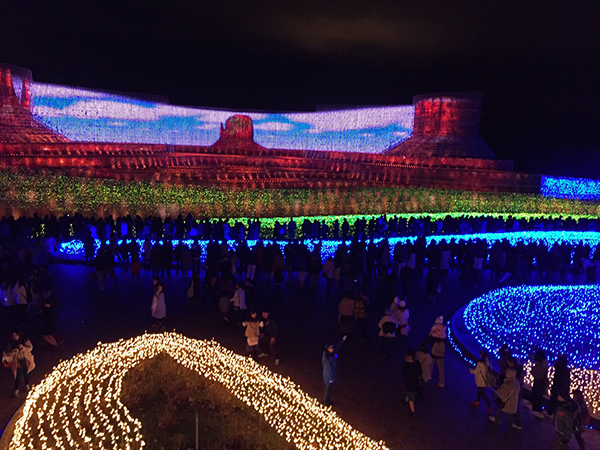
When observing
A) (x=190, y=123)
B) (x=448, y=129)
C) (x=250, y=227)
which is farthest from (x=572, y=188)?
(x=190, y=123)

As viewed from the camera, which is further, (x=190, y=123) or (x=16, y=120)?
(x=190, y=123)

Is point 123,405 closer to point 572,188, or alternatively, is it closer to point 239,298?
point 239,298

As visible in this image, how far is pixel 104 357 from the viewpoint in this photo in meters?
7.47

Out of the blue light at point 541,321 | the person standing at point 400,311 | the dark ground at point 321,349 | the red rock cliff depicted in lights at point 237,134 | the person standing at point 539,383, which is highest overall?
the red rock cliff depicted in lights at point 237,134

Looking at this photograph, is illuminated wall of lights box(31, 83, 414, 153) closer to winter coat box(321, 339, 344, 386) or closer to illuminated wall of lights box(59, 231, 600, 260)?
illuminated wall of lights box(59, 231, 600, 260)

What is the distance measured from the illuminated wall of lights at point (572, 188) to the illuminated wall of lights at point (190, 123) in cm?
956

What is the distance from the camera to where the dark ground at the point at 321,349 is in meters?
6.02

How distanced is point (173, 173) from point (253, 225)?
8.20 m

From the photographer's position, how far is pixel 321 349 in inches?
326

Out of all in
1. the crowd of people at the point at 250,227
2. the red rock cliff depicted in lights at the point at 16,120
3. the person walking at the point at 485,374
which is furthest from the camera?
the red rock cliff depicted in lights at the point at 16,120

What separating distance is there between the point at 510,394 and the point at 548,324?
5.14 meters

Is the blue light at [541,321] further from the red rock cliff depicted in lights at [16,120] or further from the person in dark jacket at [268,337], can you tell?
the red rock cliff depicted in lights at [16,120]

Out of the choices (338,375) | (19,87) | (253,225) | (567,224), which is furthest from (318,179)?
(338,375)

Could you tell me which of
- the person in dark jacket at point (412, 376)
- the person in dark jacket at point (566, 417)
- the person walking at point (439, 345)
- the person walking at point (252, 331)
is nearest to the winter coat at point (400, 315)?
the person walking at point (439, 345)
